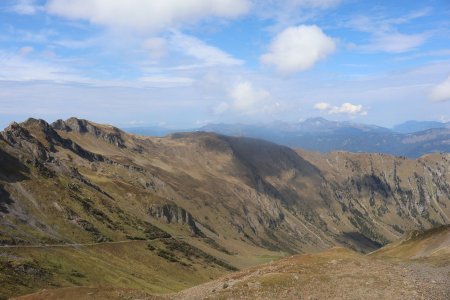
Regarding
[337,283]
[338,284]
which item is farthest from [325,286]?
[337,283]

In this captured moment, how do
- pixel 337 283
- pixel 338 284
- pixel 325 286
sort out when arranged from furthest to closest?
pixel 337 283 → pixel 338 284 → pixel 325 286

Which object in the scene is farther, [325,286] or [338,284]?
[338,284]

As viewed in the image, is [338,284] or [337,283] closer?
[338,284]

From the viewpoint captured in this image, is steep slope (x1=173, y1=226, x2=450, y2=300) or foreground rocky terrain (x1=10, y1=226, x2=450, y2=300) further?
foreground rocky terrain (x1=10, y1=226, x2=450, y2=300)

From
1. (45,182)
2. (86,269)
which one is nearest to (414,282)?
(86,269)

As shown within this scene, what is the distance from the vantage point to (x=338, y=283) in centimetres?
5359

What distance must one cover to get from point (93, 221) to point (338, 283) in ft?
519

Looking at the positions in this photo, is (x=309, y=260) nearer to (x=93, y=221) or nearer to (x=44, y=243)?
(x=44, y=243)

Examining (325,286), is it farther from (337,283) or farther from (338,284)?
(337,283)

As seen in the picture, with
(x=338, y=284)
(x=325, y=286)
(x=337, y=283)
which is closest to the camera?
(x=325, y=286)

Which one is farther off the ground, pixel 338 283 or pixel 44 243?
pixel 338 283

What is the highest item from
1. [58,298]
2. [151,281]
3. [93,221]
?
[58,298]

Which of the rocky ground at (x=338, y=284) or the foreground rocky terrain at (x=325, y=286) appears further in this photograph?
the foreground rocky terrain at (x=325, y=286)

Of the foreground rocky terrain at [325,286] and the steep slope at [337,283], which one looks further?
the foreground rocky terrain at [325,286]
